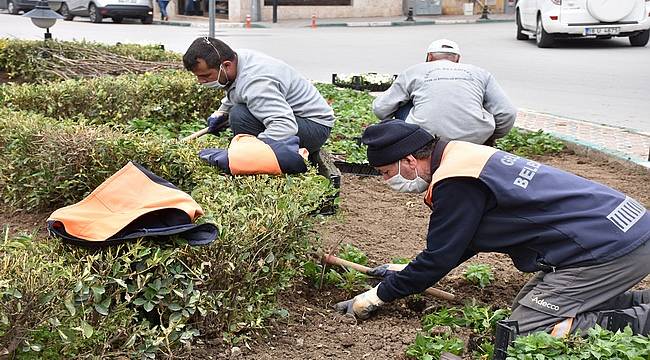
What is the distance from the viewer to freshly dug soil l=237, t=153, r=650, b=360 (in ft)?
11.3

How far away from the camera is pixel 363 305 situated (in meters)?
3.63

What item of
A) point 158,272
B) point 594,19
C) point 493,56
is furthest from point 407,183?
point 594,19

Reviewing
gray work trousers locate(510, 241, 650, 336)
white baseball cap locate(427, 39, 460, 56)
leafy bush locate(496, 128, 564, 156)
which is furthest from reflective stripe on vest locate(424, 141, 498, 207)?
leafy bush locate(496, 128, 564, 156)

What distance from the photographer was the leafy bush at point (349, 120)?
22.0 ft

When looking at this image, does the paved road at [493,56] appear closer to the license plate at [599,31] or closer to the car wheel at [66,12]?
the license plate at [599,31]

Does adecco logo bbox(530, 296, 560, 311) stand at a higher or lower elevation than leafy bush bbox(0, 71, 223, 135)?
lower

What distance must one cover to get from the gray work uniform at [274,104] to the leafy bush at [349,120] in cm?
117

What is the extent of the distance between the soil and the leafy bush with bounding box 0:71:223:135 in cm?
170

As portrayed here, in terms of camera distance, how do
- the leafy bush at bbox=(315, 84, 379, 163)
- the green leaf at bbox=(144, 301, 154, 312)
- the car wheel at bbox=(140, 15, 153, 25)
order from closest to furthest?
the green leaf at bbox=(144, 301, 154, 312)
the leafy bush at bbox=(315, 84, 379, 163)
the car wheel at bbox=(140, 15, 153, 25)

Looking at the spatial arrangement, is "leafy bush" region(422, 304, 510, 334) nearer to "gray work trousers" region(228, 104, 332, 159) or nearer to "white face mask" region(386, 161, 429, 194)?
"white face mask" region(386, 161, 429, 194)

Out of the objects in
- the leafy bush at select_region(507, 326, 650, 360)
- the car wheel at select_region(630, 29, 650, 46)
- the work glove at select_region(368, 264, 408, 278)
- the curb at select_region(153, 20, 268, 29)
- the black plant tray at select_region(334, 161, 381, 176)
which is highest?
the curb at select_region(153, 20, 268, 29)

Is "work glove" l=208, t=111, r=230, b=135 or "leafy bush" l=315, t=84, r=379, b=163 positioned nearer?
"work glove" l=208, t=111, r=230, b=135

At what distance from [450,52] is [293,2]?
893 inches

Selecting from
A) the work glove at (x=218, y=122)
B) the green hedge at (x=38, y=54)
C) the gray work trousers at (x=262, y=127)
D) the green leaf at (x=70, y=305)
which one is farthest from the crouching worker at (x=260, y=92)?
the green hedge at (x=38, y=54)
